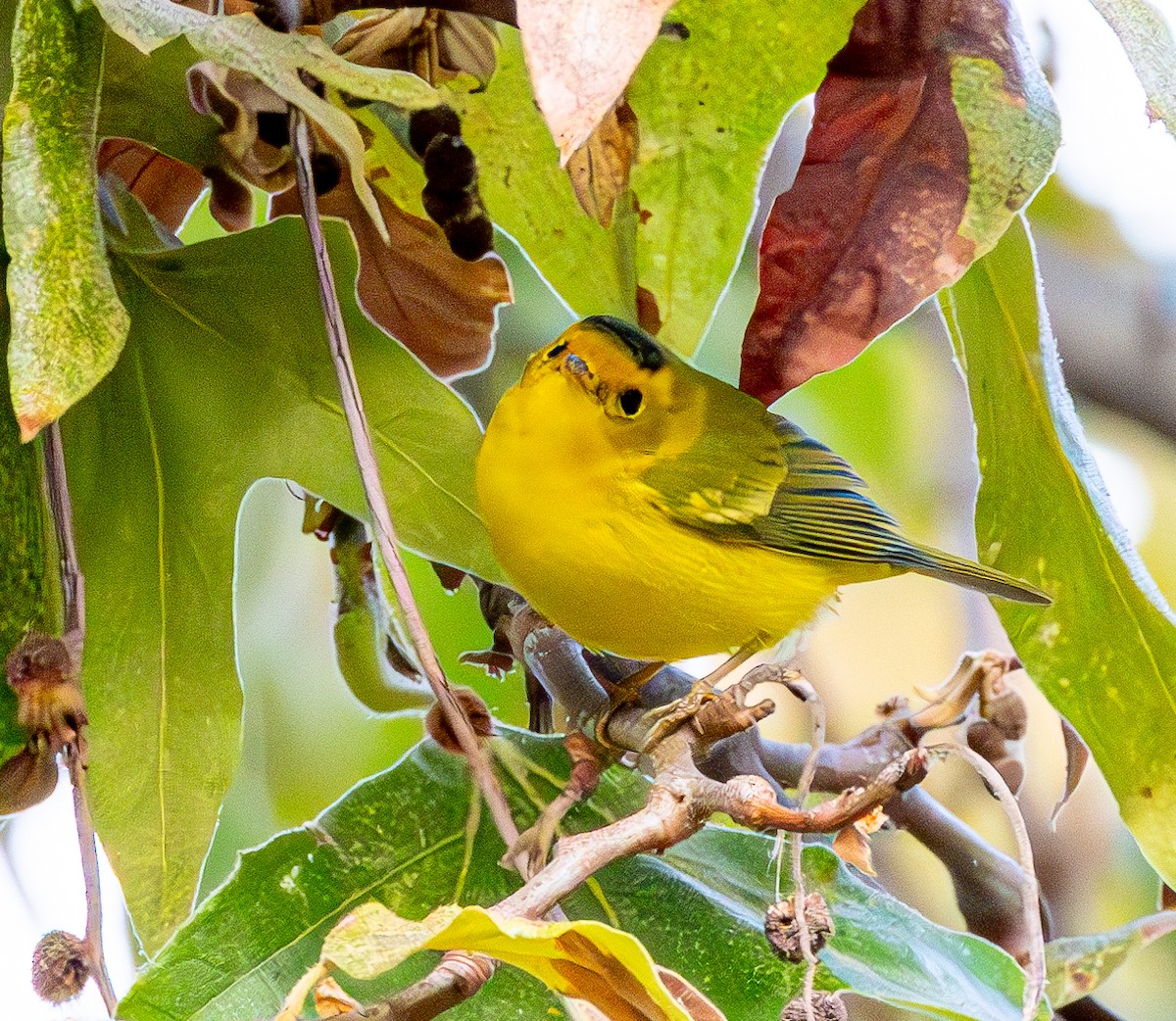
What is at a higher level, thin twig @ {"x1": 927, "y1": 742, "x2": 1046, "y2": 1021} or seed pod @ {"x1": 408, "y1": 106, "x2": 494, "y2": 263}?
seed pod @ {"x1": 408, "y1": 106, "x2": 494, "y2": 263}

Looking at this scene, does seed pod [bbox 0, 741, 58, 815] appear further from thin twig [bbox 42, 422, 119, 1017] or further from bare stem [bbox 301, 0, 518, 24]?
bare stem [bbox 301, 0, 518, 24]

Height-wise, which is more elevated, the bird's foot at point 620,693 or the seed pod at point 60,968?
the bird's foot at point 620,693

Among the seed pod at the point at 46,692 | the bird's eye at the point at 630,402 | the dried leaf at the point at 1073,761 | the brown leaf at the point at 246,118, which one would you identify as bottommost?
the dried leaf at the point at 1073,761

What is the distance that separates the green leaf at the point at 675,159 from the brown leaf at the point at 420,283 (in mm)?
39

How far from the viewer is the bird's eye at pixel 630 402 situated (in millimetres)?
737

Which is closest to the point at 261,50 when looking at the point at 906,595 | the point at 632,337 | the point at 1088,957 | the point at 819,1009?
the point at 632,337

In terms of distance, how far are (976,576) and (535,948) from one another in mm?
366

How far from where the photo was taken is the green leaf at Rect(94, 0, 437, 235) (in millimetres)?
390

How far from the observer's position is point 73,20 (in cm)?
42

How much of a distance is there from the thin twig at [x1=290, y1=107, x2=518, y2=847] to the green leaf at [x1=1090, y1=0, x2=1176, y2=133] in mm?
304

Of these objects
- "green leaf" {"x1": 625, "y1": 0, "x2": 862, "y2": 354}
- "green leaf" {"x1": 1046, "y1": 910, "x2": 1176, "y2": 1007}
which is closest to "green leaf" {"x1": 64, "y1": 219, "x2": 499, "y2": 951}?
"green leaf" {"x1": 625, "y1": 0, "x2": 862, "y2": 354}

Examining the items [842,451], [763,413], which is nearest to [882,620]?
[842,451]

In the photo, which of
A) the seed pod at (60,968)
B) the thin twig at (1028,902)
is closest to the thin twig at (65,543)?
the seed pod at (60,968)

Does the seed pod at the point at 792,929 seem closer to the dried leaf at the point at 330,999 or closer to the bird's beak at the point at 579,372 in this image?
the dried leaf at the point at 330,999
